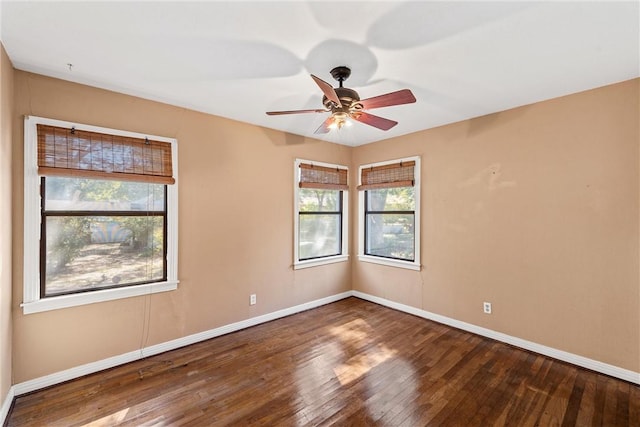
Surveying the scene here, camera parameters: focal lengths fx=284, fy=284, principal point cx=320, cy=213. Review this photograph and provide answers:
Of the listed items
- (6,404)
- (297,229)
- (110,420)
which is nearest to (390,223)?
(297,229)

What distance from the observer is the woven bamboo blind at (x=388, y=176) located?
405cm

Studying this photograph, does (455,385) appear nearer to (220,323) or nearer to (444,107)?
(220,323)

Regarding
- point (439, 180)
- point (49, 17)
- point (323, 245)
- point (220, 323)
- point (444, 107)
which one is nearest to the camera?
point (49, 17)

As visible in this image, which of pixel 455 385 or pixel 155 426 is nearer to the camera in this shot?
pixel 155 426

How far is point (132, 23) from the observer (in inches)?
68.7

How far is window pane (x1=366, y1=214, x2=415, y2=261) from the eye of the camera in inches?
164

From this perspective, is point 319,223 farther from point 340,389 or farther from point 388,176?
point 340,389

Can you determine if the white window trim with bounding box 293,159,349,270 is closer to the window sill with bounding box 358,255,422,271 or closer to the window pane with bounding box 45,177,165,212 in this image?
the window sill with bounding box 358,255,422,271

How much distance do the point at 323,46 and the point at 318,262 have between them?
304 centimetres

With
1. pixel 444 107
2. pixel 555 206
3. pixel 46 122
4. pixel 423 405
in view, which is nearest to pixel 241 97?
pixel 46 122

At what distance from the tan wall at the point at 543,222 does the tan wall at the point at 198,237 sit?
1.76 metres

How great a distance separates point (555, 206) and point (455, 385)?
1994mm

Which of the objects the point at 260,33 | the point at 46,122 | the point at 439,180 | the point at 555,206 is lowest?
the point at 555,206

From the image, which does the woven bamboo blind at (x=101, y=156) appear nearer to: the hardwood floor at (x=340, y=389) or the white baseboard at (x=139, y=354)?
the white baseboard at (x=139, y=354)
